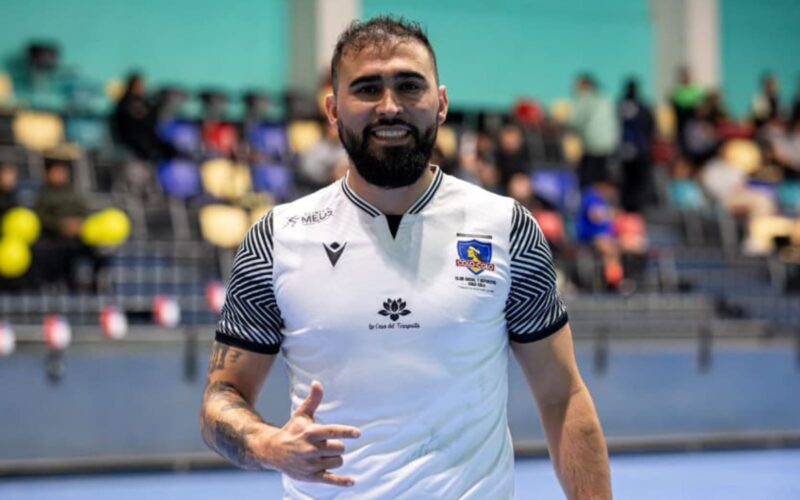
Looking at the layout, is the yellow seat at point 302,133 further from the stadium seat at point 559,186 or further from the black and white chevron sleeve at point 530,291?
the black and white chevron sleeve at point 530,291

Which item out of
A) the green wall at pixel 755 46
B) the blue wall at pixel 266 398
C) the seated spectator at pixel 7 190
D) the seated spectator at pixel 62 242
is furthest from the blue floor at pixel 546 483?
the green wall at pixel 755 46

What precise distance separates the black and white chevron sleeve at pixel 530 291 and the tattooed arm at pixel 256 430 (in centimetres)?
57

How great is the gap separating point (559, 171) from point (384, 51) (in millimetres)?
12629

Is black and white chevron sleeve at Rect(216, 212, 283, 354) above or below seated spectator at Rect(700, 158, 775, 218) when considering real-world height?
above

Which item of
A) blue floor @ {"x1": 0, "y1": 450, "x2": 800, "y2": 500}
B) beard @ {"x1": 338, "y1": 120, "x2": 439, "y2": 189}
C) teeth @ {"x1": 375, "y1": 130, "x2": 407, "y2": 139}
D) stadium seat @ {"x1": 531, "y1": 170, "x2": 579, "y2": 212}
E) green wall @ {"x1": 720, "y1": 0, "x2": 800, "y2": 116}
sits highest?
green wall @ {"x1": 720, "y1": 0, "x2": 800, "y2": 116}

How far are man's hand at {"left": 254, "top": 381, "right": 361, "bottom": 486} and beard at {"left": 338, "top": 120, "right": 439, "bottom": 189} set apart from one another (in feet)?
1.89

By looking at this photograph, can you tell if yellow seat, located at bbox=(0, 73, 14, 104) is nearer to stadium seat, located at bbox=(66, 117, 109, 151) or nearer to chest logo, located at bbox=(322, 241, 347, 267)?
stadium seat, located at bbox=(66, 117, 109, 151)

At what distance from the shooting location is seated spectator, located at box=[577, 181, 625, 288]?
1268 centimetres

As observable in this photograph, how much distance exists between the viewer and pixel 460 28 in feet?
62.4

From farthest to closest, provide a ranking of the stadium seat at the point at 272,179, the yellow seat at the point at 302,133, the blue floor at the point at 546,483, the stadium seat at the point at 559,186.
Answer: the stadium seat at the point at 559,186 → the yellow seat at the point at 302,133 → the stadium seat at the point at 272,179 → the blue floor at the point at 546,483

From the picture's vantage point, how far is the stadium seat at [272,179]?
43.7ft

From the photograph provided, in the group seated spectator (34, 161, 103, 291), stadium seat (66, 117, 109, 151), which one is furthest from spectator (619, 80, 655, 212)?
seated spectator (34, 161, 103, 291)

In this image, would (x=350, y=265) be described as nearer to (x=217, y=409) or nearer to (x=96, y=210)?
(x=217, y=409)

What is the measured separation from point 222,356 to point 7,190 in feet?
27.9
